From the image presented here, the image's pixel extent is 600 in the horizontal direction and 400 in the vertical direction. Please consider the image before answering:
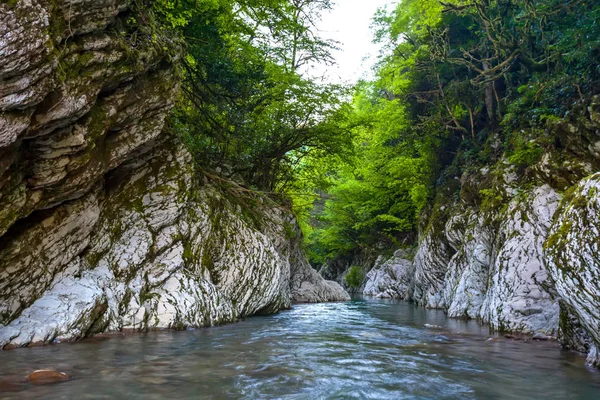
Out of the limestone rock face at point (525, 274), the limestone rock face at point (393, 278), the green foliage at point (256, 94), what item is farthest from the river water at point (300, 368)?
the limestone rock face at point (393, 278)

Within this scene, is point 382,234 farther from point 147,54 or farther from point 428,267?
point 147,54

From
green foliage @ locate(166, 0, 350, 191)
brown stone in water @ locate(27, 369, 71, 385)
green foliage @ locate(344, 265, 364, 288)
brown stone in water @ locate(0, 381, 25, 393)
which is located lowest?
brown stone in water @ locate(0, 381, 25, 393)

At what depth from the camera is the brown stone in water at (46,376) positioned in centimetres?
358

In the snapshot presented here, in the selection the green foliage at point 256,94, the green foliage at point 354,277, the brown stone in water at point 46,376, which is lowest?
the brown stone in water at point 46,376

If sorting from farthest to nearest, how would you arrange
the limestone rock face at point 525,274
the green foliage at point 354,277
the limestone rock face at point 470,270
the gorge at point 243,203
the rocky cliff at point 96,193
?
the green foliage at point 354,277 < the limestone rock face at point 470,270 < the limestone rock face at point 525,274 < the rocky cliff at point 96,193 < the gorge at point 243,203

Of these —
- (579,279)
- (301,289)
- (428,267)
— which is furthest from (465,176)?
(579,279)

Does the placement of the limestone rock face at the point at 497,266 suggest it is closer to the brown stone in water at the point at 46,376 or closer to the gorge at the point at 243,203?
the gorge at the point at 243,203

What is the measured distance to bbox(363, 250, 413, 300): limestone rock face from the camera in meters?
21.5

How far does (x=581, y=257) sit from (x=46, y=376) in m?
5.28

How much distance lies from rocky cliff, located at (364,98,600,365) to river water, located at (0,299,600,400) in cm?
84

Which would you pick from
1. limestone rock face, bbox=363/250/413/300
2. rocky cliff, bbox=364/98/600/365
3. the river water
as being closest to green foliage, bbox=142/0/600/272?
rocky cliff, bbox=364/98/600/365

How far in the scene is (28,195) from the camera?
5.43 metres

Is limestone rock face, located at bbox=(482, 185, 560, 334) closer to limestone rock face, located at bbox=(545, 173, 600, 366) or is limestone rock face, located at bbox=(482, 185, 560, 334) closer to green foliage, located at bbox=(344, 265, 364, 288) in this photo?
limestone rock face, located at bbox=(545, 173, 600, 366)

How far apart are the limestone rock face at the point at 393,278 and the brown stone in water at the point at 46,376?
1830 cm
